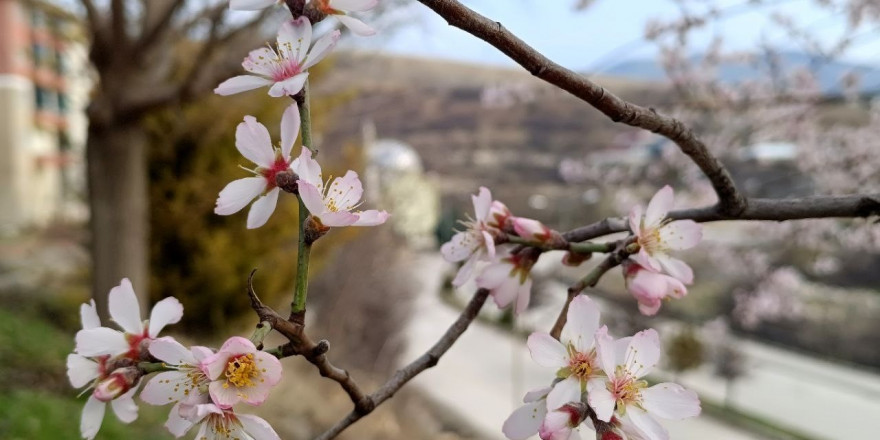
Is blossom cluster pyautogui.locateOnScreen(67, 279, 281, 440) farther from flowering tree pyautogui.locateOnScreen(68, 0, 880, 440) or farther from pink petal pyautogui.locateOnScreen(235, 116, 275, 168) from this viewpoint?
pink petal pyautogui.locateOnScreen(235, 116, 275, 168)

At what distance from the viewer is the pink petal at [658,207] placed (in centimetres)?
44

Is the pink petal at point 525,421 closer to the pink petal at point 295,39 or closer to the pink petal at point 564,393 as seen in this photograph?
the pink petal at point 564,393

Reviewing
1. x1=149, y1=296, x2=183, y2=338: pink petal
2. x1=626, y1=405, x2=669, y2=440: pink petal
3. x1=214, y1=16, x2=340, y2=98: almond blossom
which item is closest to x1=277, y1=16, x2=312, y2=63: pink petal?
x1=214, y1=16, x2=340, y2=98: almond blossom

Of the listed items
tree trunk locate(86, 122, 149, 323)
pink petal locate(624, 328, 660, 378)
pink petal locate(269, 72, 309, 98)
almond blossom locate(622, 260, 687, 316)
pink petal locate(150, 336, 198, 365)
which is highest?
pink petal locate(269, 72, 309, 98)

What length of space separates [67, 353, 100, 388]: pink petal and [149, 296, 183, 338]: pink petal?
0.13 ft

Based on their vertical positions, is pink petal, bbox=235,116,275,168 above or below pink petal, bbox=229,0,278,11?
below

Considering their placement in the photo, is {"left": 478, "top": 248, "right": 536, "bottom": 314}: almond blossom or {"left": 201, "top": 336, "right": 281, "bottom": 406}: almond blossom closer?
{"left": 201, "top": 336, "right": 281, "bottom": 406}: almond blossom

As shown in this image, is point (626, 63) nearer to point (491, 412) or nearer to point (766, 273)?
point (766, 273)

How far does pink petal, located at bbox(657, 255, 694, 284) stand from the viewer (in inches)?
17.1

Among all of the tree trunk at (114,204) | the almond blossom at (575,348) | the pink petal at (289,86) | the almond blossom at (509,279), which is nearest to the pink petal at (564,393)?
the almond blossom at (575,348)

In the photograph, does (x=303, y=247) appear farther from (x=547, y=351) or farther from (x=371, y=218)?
(x=547, y=351)

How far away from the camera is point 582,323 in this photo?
1.20ft

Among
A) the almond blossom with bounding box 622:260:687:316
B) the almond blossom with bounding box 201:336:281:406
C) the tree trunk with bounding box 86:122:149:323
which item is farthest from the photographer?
the tree trunk with bounding box 86:122:149:323

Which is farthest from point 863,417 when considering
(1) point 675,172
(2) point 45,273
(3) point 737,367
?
(2) point 45,273
